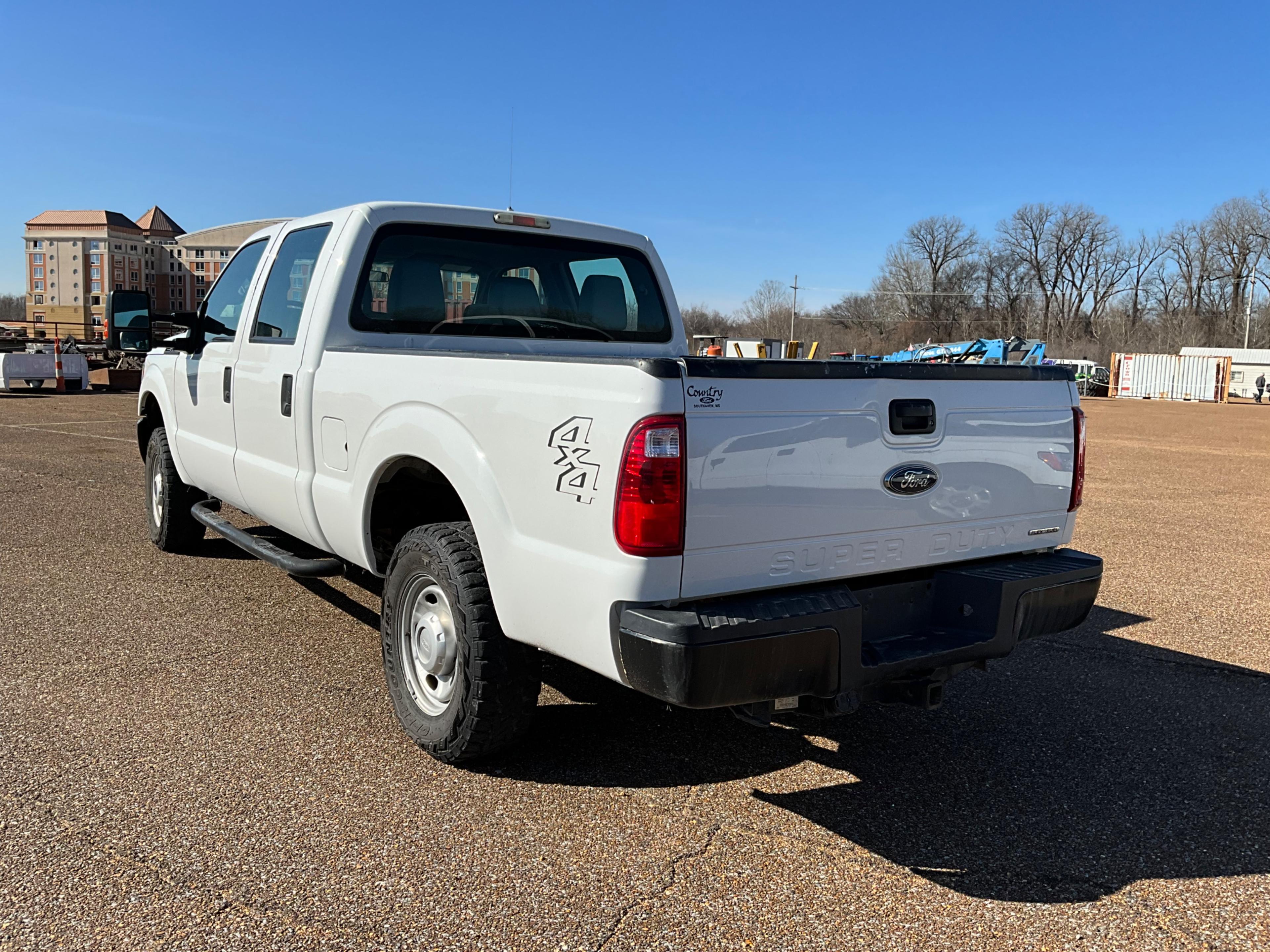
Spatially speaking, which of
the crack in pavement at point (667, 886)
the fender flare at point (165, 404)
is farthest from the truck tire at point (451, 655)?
the fender flare at point (165, 404)

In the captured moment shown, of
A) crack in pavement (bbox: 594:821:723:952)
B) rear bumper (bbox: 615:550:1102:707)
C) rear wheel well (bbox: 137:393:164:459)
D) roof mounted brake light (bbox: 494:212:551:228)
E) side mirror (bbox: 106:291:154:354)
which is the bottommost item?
crack in pavement (bbox: 594:821:723:952)

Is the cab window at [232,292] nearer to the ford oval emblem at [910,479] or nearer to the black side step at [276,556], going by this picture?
the black side step at [276,556]

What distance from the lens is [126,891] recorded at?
2805 mm

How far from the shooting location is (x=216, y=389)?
5.50 metres

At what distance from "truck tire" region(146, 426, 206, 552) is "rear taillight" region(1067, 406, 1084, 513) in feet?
17.3

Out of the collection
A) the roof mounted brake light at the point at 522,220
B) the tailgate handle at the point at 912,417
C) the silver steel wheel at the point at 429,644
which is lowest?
the silver steel wheel at the point at 429,644

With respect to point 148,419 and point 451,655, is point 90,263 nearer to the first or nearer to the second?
point 148,419

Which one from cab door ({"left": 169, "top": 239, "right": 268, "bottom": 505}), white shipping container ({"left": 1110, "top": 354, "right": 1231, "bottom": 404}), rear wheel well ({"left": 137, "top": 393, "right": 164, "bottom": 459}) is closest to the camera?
cab door ({"left": 169, "top": 239, "right": 268, "bottom": 505})

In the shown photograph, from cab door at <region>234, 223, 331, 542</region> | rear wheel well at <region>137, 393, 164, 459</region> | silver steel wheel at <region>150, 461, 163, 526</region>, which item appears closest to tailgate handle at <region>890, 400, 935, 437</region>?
cab door at <region>234, 223, 331, 542</region>

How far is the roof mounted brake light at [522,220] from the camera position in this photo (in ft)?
16.5

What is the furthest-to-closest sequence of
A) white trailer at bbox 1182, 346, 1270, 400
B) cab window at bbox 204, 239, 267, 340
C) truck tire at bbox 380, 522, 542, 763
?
1. white trailer at bbox 1182, 346, 1270, 400
2. cab window at bbox 204, 239, 267, 340
3. truck tire at bbox 380, 522, 542, 763

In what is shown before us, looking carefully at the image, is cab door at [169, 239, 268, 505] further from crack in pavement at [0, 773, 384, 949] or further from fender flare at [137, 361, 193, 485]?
crack in pavement at [0, 773, 384, 949]

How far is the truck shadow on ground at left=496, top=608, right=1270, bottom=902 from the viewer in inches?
126

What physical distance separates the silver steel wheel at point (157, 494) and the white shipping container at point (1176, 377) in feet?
184
